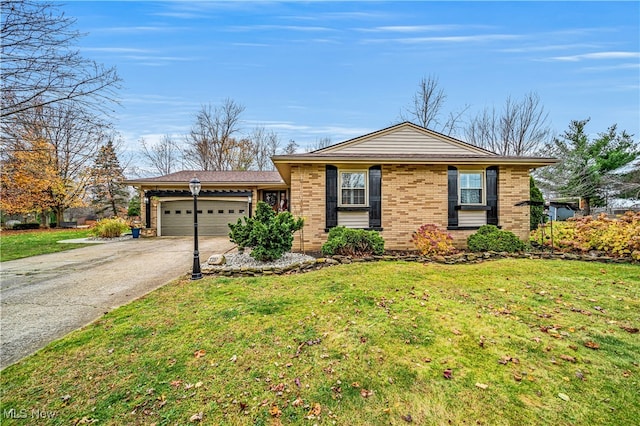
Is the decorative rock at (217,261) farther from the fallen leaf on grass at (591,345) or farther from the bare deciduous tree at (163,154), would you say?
the bare deciduous tree at (163,154)

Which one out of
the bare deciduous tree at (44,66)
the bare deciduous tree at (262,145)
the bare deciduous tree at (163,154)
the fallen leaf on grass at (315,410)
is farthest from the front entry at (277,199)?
the bare deciduous tree at (163,154)

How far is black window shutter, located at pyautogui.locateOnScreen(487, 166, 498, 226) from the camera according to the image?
8891 millimetres

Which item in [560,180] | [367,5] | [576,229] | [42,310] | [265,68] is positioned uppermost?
[265,68]

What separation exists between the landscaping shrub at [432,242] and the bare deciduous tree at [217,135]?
22.9m

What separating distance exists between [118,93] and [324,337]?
5.40 m

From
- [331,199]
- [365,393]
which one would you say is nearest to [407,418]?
[365,393]

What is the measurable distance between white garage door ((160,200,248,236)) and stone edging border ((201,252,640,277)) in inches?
332

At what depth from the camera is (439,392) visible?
86.2 inches

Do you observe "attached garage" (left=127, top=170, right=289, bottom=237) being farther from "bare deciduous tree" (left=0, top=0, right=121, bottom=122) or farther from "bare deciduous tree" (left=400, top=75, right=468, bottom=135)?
"bare deciduous tree" (left=400, top=75, right=468, bottom=135)

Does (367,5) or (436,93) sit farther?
(436,93)

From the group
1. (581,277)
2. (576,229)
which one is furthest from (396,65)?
(581,277)

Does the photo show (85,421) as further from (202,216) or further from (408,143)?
(202,216)

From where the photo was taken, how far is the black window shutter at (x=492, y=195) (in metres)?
8.89

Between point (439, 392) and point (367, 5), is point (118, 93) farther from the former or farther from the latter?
point (367, 5)
